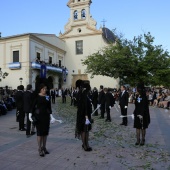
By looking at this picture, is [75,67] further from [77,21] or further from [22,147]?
[22,147]

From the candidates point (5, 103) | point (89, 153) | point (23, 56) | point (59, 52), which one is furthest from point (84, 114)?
point (59, 52)

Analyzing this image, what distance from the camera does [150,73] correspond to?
28000mm

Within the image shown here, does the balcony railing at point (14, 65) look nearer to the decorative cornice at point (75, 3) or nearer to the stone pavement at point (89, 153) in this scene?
the decorative cornice at point (75, 3)

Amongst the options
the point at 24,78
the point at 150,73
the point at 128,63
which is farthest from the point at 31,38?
the point at 150,73

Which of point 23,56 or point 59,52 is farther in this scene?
point 59,52

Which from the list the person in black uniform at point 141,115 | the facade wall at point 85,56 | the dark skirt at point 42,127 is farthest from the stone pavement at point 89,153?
the facade wall at point 85,56

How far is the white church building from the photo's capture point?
3228 cm

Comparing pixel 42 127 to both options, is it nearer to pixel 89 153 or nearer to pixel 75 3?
pixel 89 153

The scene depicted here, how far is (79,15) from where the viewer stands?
40.1 m

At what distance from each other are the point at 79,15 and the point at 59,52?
23.7 ft

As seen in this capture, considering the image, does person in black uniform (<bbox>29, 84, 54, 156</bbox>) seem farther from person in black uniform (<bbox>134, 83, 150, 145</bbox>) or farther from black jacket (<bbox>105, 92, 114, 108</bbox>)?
black jacket (<bbox>105, 92, 114, 108</bbox>)

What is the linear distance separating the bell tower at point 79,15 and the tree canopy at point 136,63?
1138 centimetres

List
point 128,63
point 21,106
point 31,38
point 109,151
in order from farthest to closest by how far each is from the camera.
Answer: point 31,38 → point 128,63 → point 21,106 → point 109,151

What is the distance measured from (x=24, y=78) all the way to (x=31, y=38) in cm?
559
